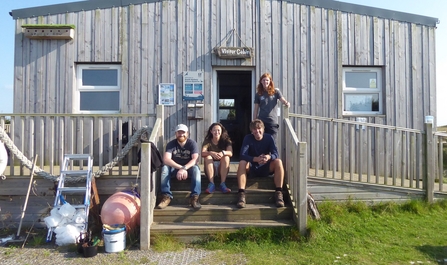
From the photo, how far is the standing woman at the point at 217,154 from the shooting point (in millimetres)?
4637

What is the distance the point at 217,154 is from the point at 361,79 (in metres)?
3.89

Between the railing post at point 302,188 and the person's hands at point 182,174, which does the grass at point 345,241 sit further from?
the person's hands at point 182,174

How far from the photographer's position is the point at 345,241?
4133 millimetres

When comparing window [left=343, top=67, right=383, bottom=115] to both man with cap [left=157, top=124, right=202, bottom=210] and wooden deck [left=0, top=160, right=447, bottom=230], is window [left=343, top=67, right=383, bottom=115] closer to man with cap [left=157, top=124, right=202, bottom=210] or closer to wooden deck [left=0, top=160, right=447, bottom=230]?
wooden deck [left=0, top=160, right=447, bottom=230]

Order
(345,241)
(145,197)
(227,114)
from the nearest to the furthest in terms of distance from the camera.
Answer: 1. (145,197)
2. (345,241)
3. (227,114)

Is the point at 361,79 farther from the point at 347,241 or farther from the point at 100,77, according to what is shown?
the point at 100,77

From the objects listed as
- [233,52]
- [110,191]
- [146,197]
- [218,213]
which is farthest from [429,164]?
[110,191]

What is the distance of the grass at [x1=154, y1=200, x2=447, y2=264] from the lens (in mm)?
3656

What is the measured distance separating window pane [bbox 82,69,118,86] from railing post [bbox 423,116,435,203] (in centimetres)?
569

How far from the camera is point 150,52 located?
644 centimetres

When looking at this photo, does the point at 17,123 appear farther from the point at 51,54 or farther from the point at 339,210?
the point at 339,210

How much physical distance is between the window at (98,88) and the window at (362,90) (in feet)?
15.2

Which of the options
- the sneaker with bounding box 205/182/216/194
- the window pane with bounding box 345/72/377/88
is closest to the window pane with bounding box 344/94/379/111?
the window pane with bounding box 345/72/377/88

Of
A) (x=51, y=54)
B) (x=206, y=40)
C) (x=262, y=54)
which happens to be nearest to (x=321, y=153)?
(x=262, y=54)
